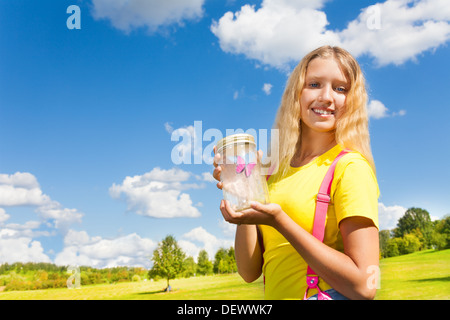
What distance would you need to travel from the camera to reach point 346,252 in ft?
6.32

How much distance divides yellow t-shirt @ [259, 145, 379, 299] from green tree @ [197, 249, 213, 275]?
44.4m

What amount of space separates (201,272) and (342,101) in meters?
48.0

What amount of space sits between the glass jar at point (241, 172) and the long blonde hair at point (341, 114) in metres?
0.23

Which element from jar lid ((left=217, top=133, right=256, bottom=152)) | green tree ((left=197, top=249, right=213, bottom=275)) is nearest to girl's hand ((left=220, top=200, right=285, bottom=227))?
jar lid ((left=217, top=133, right=256, bottom=152))

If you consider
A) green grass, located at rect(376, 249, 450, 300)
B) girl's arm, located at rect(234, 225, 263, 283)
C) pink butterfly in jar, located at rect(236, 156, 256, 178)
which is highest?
pink butterfly in jar, located at rect(236, 156, 256, 178)

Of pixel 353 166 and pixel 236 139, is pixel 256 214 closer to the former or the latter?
pixel 236 139

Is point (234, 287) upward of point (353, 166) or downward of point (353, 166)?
downward

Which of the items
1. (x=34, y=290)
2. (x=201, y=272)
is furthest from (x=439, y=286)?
(x=34, y=290)

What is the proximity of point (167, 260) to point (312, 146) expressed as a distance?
3685 cm

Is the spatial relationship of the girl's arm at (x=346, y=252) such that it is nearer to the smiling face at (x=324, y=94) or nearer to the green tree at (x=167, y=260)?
the smiling face at (x=324, y=94)

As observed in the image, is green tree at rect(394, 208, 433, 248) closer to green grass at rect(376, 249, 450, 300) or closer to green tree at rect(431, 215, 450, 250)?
green tree at rect(431, 215, 450, 250)

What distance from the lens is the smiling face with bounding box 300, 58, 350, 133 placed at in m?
2.28

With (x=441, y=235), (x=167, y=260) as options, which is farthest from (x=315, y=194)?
(x=441, y=235)

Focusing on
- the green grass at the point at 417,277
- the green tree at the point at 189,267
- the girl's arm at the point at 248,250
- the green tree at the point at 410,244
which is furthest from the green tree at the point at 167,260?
the girl's arm at the point at 248,250
